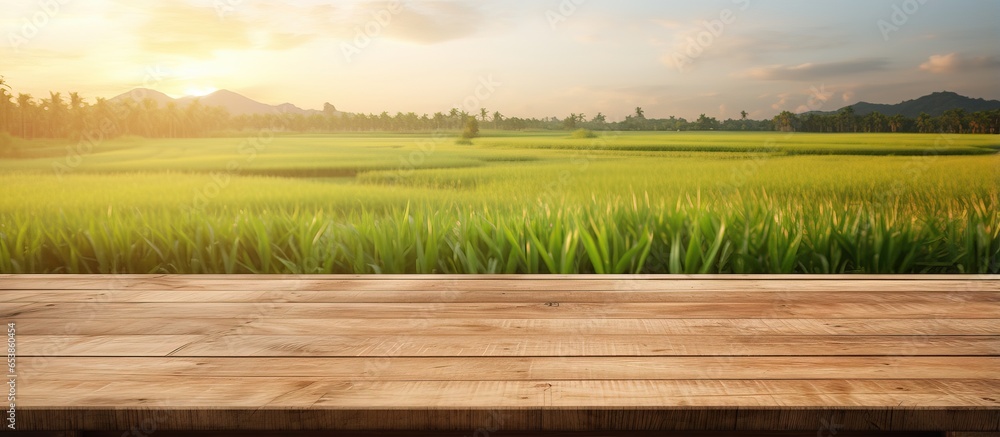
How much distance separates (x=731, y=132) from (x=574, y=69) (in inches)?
36.4

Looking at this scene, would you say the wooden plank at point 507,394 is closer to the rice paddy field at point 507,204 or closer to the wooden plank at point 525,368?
the wooden plank at point 525,368

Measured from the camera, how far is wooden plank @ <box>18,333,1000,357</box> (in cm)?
130

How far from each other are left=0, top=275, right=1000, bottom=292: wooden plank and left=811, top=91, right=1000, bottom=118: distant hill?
1.87 metres

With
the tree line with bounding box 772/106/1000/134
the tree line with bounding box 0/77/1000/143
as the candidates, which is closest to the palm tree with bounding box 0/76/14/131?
the tree line with bounding box 0/77/1000/143

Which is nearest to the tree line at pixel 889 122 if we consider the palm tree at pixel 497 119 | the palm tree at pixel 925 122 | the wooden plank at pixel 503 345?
the palm tree at pixel 925 122

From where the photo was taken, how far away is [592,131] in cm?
388

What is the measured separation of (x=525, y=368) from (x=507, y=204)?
7.49ft

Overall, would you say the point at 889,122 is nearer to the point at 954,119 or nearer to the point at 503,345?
the point at 954,119

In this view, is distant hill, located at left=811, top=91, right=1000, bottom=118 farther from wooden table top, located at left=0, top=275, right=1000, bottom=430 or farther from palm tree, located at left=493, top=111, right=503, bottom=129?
wooden table top, located at left=0, top=275, right=1000, bottom=430

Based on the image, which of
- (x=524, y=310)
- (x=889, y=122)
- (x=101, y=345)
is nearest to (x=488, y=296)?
(x=524, y=310)

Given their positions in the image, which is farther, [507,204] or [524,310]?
[507,204]

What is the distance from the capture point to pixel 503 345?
135 centimetres

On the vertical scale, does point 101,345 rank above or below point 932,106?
below

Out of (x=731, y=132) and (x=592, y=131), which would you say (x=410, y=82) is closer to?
(x=592, y=131)
